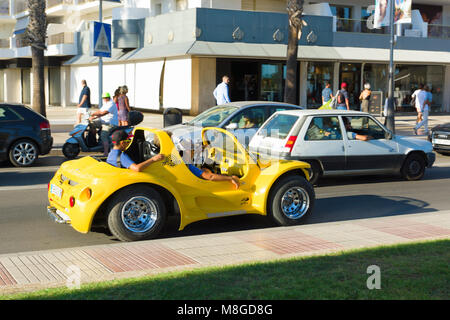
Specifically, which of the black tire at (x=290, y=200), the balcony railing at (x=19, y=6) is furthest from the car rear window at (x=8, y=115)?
the balcony railing at (x=19, y=6)

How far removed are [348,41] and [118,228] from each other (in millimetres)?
26612

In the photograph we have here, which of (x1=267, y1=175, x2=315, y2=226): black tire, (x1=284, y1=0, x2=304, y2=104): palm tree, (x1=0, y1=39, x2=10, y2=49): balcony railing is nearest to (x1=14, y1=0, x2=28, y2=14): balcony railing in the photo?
(x1=0, y1=39, x2=10, y2=49): balcony railing

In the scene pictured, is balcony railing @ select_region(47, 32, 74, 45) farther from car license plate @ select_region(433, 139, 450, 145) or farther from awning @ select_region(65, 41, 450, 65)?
car license plate @ select_region(433, 139, 450, 145)

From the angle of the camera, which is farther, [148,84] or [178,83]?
[148,84]

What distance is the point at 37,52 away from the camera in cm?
2205

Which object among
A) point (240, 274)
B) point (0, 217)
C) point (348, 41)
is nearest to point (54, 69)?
point (348, 41)

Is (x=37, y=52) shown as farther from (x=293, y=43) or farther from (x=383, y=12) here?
(x=383, y=12)

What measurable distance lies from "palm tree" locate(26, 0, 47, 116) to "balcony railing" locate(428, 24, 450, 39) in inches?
862

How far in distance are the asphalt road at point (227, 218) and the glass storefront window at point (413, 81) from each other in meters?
21.7

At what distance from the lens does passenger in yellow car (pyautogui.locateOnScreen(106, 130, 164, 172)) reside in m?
7.11

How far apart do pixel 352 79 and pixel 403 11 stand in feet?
38.5

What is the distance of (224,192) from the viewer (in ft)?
25.1

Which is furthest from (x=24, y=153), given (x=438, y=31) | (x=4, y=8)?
(x=4, y=8)
